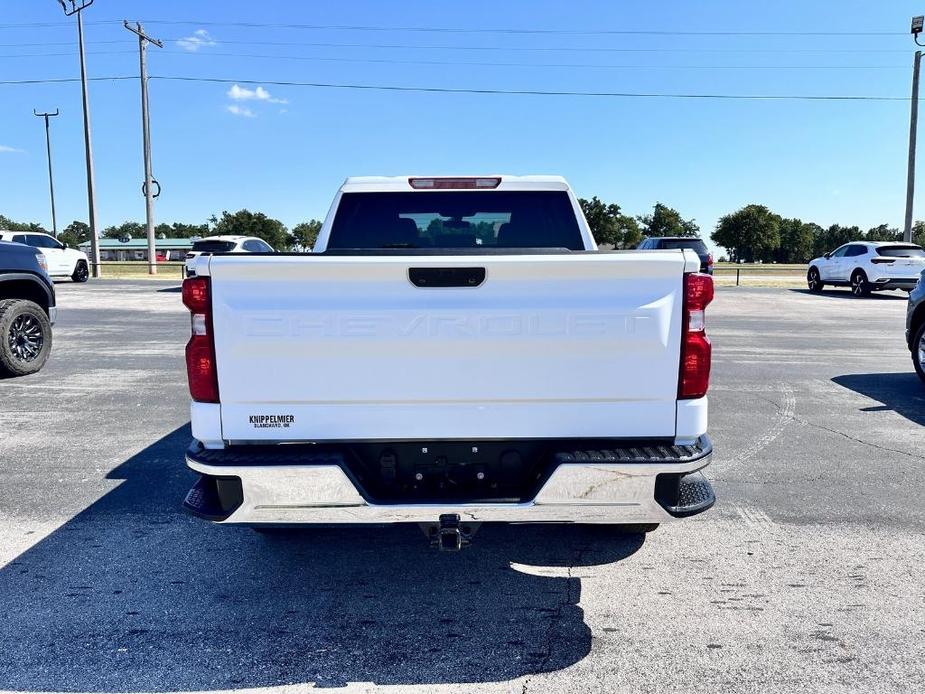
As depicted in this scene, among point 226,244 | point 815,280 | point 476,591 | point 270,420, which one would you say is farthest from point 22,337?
point 815,280

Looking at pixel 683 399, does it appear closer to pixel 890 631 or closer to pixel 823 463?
pixel 890 631

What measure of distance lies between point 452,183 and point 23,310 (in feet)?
22.5

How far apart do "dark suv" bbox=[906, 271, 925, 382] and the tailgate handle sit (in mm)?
7402

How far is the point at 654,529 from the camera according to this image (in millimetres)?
4031

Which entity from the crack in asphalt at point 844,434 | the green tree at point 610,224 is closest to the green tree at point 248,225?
the green tree at point 610,224

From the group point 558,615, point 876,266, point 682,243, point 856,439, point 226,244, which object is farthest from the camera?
point 876,266

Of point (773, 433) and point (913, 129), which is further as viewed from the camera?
point (913, 129)

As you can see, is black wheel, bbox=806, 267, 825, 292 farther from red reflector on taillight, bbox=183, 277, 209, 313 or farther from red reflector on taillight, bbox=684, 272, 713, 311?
red reflector on taillight, bbox=183, 277, 209, 313

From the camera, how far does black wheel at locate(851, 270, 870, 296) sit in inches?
868

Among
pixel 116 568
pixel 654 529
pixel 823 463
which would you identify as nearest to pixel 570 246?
pixel 654 529

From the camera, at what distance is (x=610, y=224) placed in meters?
84.3

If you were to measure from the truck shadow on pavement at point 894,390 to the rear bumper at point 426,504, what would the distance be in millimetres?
5309

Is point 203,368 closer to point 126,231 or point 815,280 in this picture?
point 815,280

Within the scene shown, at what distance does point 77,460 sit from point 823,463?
587 centimetres
